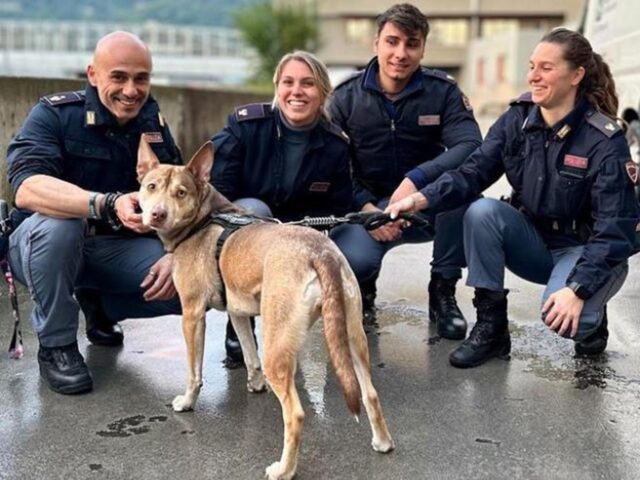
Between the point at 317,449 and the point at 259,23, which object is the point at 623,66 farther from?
the point at 259,23

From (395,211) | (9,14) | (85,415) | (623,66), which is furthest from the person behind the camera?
(9,14)

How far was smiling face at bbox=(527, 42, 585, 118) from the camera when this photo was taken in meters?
3.72

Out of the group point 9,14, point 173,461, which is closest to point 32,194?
point 173,461

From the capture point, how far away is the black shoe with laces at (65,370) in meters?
3.54

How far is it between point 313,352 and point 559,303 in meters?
1.41

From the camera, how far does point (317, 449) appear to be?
3.00 metres

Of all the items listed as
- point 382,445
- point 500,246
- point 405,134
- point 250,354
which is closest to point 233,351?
point 250,354

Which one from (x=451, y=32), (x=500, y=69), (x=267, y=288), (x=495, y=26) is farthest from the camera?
(x=451, y=32)

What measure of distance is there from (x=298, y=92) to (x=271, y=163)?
0.46m

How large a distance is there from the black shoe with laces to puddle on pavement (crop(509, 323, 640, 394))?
7.52 feet

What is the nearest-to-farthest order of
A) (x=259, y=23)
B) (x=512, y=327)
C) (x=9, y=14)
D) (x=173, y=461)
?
(x=173, y=461)
(x=512, y=327)
(x=259, y=23)
(x=9, y=14)

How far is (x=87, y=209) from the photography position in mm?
3459

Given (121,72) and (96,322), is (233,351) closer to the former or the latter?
(96,322)

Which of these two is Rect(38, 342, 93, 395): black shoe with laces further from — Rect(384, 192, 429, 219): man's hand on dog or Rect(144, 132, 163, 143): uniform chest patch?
Rect(384, 192, 429, 219): man's hand on dog
